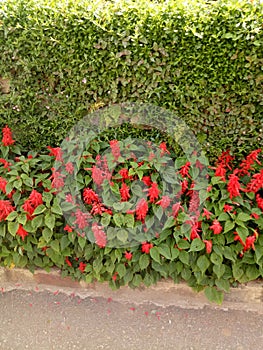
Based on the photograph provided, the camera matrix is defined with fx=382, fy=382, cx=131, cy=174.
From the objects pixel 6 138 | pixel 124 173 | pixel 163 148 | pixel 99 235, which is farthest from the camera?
pixel 6 138

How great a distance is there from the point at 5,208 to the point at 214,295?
1.62 metres

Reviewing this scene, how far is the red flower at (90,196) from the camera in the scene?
2.76 m

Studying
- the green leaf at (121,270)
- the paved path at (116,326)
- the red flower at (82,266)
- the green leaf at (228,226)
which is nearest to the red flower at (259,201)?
the green leaf at (228,226)

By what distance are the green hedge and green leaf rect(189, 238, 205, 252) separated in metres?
0.86

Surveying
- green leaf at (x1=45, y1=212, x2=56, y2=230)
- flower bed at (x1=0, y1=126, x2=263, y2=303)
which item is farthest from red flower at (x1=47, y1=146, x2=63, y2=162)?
green leaf at (x1=45, y1=212, x2=56, y2=230)

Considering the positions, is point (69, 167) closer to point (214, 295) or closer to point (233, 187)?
point (233, 187)

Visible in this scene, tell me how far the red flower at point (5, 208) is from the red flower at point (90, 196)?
55 centimetres

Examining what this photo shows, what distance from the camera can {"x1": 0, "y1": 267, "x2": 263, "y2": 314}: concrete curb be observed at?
2.74 m

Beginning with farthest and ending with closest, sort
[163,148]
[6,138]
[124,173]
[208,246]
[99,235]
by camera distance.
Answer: [6,138], [163,148], [124,173], [99,235], [208,246]

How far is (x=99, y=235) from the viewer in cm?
265

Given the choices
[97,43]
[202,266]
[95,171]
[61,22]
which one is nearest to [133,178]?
[95,171]

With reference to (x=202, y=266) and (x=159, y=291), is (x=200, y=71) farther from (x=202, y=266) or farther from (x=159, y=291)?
(x=159, y=291)

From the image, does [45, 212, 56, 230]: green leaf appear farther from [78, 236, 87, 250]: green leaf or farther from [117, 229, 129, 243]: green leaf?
[117, 229, 129, 243]: green leaf

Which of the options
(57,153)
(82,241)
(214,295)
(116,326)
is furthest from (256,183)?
(57,153)
